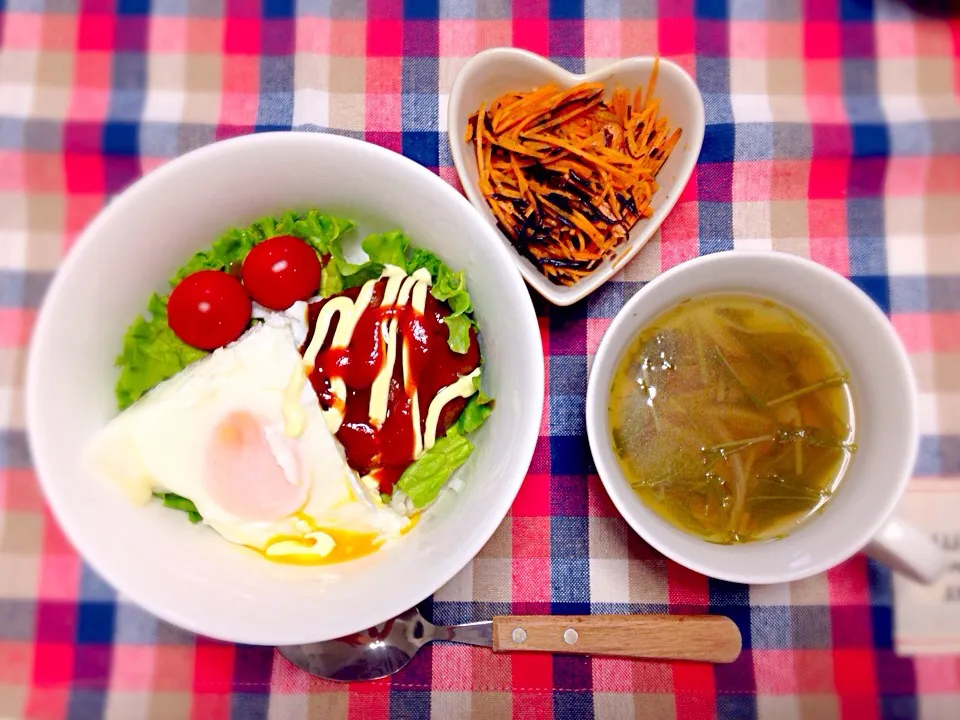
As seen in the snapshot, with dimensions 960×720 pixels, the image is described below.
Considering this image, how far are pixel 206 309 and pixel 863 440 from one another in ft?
3.96

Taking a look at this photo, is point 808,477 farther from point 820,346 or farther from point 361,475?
point 361,475

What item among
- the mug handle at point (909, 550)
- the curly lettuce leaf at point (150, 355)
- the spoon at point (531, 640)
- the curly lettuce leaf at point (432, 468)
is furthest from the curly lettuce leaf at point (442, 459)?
the mug handle at point (909, 550)

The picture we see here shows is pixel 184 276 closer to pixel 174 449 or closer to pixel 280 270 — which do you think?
pixel 280 270

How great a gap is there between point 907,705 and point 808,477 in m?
0.60

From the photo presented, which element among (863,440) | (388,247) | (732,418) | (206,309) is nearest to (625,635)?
(732,418)

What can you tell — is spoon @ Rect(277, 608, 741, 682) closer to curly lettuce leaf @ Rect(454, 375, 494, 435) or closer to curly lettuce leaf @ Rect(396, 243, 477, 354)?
curly lettuce leaf @ Rect(454, 375, 494, 435)

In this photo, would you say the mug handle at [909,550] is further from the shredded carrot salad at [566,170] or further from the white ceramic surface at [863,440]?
the shredded carrot salad at [566,170]

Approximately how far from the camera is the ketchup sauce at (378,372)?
125cm

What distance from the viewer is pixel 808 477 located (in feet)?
4.55

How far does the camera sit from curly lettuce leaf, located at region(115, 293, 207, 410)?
51.6 inches

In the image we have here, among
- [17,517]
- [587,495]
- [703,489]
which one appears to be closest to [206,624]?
[17,517]

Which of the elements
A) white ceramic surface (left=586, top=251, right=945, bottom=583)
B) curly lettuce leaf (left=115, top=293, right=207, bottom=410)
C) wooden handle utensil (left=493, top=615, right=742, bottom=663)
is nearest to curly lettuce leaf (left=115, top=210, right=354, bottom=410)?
curly lettuce leaf (left=115, top=293, right=207, bottom=410)

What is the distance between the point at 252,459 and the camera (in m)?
1.26

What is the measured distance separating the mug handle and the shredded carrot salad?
0.69 m
